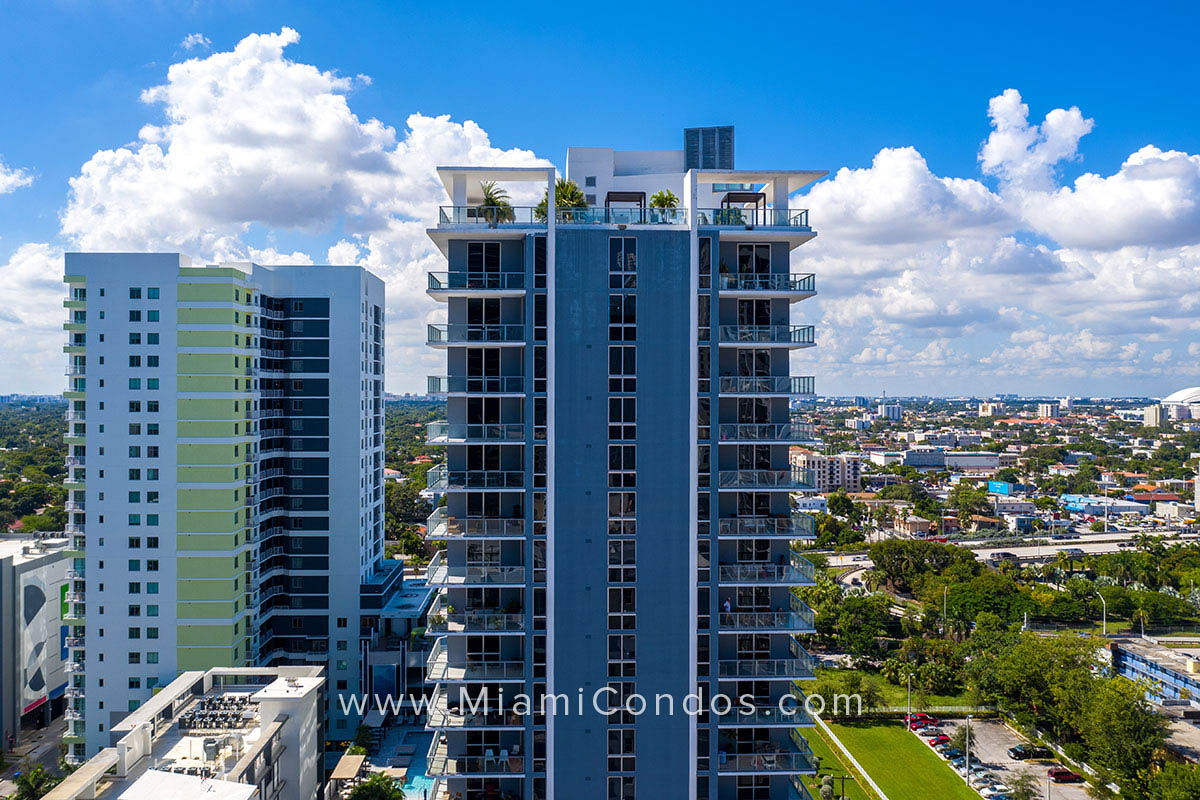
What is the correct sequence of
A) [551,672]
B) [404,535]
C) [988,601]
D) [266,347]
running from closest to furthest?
[551,672], [266,347], [988,601], [404,535]

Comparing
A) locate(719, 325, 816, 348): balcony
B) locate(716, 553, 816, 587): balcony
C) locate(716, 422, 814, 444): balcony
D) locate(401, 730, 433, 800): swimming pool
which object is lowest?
locate(401, 730, 433, 800): swimming pool

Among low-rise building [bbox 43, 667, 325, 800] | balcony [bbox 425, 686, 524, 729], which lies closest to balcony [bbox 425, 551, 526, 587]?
balcony [bbox 425, 686, 524, 729]

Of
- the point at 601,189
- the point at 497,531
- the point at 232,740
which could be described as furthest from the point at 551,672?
the point at 601,189

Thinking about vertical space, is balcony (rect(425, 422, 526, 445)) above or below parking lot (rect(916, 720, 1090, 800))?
above

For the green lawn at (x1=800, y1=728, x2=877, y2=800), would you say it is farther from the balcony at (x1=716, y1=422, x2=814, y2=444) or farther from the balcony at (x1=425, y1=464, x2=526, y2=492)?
the balcony at (x1=425, y1=464, x2=526, y2=492)

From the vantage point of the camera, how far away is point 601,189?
3125 cm

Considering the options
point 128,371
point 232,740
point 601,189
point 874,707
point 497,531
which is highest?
point 601,189

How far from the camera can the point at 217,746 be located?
29.3 metres

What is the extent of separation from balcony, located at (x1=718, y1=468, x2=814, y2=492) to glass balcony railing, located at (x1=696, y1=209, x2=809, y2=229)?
9.42 metres

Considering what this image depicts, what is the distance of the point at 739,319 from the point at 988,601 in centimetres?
6352

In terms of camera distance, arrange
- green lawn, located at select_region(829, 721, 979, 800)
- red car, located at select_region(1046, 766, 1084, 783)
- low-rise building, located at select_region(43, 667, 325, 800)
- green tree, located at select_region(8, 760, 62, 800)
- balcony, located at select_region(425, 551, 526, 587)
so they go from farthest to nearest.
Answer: red car, located at select_region(1046, 766, 1084, 783) → green lawn, located at select_region(829, 721, 979, 800) → green tree, located at select_region(8, 760, 62, 800) → balcony, located at select_region(425, 551, 526, 587) → low-rise building, located at select_region(43, 667, 325, 800)

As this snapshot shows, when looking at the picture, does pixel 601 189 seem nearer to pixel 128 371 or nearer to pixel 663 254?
pixel 663 254

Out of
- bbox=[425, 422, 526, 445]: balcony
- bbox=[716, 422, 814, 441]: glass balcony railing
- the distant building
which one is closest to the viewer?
bbox=[425, 422, 526, 445]: balcony

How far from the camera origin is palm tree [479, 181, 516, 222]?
2747 centimetres
